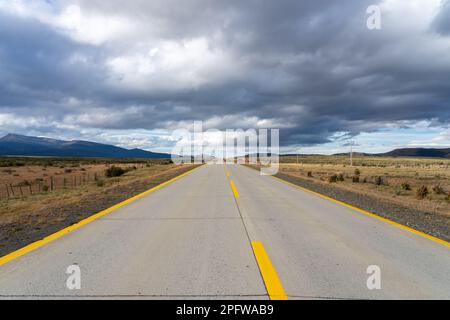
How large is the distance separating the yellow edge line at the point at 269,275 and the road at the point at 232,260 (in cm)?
1

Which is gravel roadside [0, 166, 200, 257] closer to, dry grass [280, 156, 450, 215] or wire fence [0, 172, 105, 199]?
wire fence [0, 172, 105, 199]

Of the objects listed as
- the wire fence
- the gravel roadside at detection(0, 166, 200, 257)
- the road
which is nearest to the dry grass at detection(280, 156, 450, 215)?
the road

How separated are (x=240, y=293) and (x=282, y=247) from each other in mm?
2296

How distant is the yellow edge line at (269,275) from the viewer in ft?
13.0

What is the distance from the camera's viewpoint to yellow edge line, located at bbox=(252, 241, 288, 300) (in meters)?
3.97

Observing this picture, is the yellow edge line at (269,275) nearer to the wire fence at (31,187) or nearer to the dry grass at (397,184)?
the dry grass at (397,184)

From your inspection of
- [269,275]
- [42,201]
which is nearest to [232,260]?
[269,275]

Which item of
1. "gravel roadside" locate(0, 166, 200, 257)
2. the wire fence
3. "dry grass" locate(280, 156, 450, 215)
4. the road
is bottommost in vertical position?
the wire fence

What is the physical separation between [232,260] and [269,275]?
0.86 m

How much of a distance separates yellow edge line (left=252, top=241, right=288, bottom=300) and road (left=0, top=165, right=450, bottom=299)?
0.01m

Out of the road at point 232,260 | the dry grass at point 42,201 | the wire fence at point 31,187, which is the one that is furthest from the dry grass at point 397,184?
the wire fence at point 31,187
